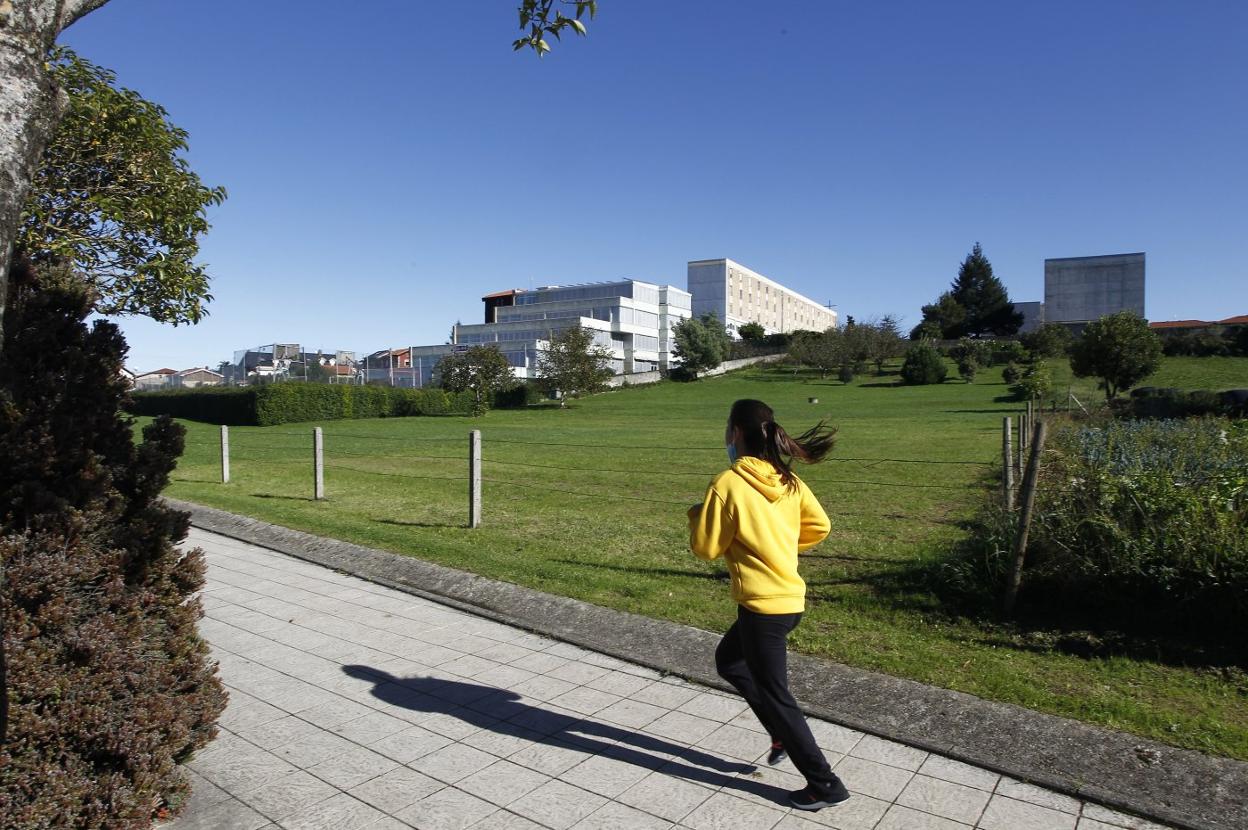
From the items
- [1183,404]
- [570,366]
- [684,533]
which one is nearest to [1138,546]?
[684,533]

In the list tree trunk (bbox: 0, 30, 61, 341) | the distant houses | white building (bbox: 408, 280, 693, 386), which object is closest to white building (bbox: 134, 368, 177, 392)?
the distant houses

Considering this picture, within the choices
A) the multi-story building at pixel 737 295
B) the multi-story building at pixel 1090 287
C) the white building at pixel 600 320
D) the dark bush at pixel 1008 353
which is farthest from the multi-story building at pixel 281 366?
the multi-story building at pixel 1090 287

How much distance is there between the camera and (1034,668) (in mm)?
4629

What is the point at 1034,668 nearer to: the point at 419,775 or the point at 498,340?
the point at 419,775

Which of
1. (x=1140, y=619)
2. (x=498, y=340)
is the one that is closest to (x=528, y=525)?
(x=1140, y=619)

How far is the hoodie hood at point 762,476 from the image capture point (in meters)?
3.27

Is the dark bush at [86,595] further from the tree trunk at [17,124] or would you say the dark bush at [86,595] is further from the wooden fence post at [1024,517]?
the wooden fence post at [1024,517]

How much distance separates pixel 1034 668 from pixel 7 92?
533 cm

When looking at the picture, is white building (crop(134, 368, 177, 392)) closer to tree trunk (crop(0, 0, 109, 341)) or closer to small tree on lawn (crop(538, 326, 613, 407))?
small tree on lawn (crop(538, 326, 613, 407))

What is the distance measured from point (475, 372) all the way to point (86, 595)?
42.7 meters

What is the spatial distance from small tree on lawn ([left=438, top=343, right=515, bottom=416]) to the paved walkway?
3973cm

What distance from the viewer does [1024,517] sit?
523 centimetres

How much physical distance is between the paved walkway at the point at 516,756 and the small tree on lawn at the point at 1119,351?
3187cm

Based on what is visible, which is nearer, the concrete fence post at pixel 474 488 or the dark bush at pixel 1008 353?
the concrete fence post at pixel 474 488
